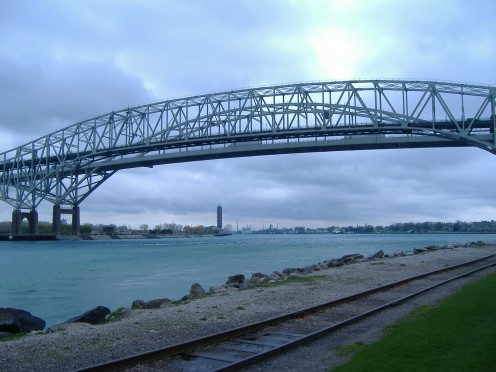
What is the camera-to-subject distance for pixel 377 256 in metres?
38.8

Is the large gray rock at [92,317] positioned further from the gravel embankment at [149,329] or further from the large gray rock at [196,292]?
the large gray rock at [196,292]

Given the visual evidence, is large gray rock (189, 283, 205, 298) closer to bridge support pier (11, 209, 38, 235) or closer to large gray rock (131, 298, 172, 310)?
large gray rock (131, 298, 172, 310)

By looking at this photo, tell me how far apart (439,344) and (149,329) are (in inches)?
224

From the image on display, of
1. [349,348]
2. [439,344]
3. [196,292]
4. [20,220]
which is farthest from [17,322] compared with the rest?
[20,220]

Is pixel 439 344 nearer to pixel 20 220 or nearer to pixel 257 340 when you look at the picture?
pixel 257 340

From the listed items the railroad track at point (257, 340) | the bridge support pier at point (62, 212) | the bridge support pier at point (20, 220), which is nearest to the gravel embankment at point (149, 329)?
the railroad track at point (257, 340)

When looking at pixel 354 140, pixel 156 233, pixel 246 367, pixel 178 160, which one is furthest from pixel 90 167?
pixel 156 233

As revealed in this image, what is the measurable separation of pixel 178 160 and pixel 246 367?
7179 cm

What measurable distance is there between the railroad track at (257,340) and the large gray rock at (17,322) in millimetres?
6540

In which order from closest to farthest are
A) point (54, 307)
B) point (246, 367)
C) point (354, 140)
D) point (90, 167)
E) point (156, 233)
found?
point (246, 367) < point (54, 307) < point (354, 140) < point (90, 167) < point (156, 233)

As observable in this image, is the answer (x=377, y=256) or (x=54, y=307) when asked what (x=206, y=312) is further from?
(x=377, y=256)

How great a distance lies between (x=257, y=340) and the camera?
9.63 meters

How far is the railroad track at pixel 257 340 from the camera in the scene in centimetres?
786

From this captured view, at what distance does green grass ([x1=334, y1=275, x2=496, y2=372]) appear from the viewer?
6941mm
